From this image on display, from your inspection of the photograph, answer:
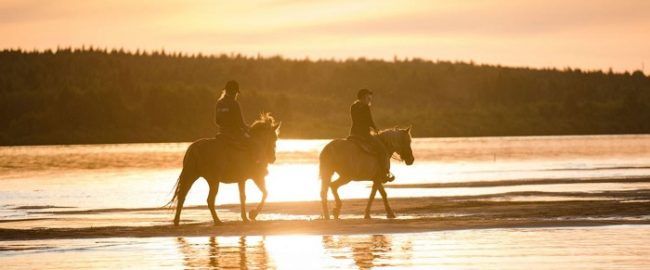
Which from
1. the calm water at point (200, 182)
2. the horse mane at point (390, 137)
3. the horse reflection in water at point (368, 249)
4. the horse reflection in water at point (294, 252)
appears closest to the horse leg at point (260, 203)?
the horse mane at point (390, 137)

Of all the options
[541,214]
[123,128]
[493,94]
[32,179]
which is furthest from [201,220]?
[493,94]

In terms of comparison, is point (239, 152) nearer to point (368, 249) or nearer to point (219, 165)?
point (219, 165)

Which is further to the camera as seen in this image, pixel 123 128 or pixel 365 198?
pixel 123 128

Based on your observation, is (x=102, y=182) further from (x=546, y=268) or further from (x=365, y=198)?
(x=546, y=268)

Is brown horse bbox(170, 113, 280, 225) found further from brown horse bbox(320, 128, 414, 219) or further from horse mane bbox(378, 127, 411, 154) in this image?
horse mane bbox(378, 127, 411, 154)

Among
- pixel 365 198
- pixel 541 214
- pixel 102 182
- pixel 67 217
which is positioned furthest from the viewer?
pixel 102 182

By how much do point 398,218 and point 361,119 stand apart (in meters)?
1.92

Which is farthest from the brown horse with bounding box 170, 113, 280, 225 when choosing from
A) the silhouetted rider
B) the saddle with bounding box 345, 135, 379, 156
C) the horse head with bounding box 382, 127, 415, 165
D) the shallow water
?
the shallow water

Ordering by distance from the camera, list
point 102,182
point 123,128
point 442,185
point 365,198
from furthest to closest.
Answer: point 123,128 → point 102,182 → point 442,185 → point 365,198

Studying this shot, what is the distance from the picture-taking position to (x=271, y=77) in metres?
199

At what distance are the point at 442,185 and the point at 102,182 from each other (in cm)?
1166

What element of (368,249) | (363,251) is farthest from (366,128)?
(363,251)

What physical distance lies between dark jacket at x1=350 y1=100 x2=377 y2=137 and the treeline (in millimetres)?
100810

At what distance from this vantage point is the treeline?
437ft
